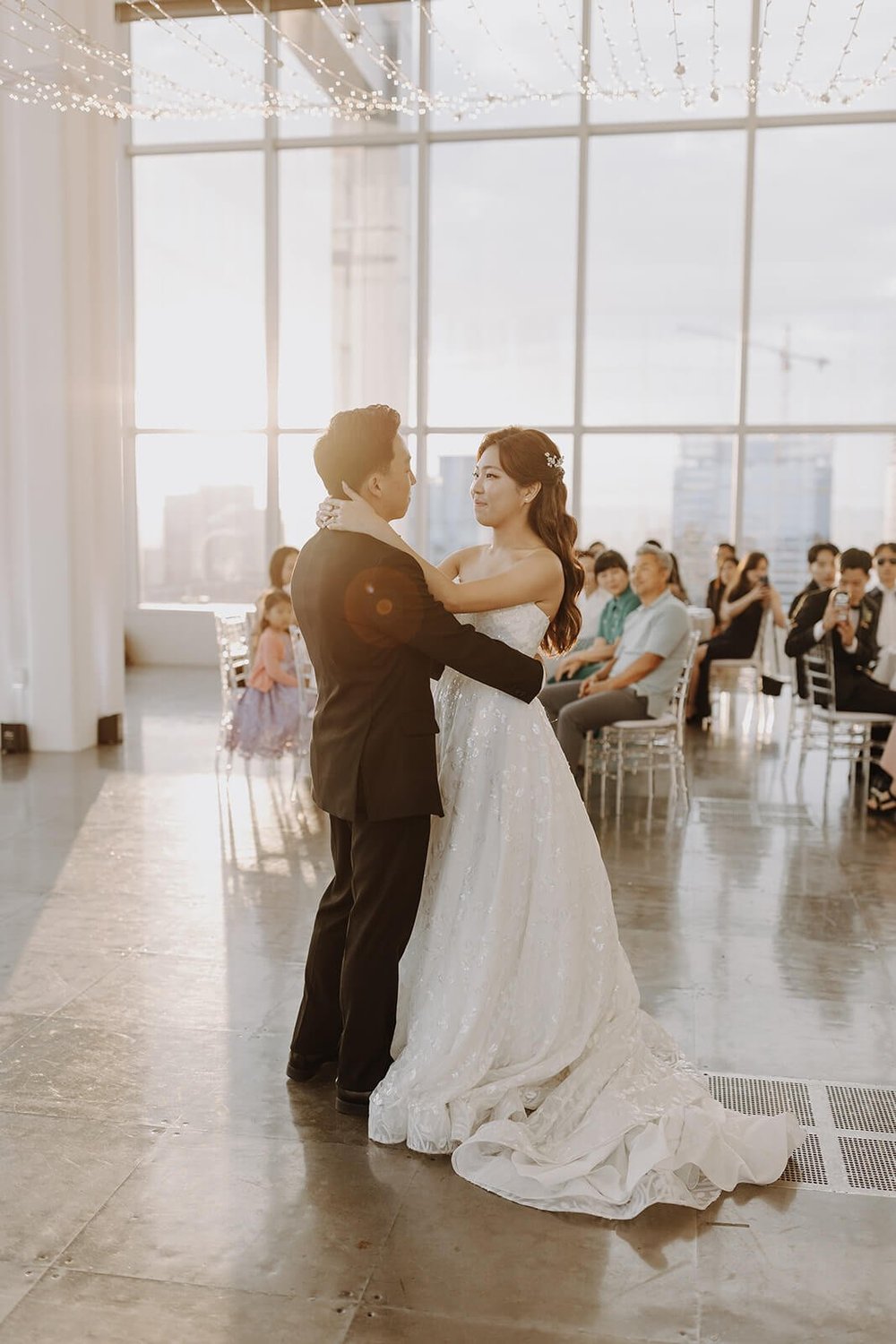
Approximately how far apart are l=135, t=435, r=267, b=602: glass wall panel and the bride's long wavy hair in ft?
34.9

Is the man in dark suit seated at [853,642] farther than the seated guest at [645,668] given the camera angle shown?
Yes

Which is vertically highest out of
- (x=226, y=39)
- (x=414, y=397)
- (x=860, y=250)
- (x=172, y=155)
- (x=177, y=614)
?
(x=226, y=39)

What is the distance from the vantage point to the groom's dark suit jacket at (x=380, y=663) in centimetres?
287

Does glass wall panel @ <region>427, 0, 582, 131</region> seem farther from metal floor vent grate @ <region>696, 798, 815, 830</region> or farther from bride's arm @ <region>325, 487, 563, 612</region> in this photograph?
bride's arm @ <region>325, 487, 563, 612</region>

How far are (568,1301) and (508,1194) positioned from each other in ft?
1.27

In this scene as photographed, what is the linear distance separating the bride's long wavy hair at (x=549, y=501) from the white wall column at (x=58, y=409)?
527 cm

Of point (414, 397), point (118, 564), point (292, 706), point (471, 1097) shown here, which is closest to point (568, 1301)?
point (471, 1097)

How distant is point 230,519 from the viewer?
13.7m

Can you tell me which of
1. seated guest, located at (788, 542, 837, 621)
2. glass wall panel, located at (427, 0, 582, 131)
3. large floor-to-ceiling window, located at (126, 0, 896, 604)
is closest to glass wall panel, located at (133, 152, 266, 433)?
large floor-to-ceiling window, located at (126, 0, 896, 604)

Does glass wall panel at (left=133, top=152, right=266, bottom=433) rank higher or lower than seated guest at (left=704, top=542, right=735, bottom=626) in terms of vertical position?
higher

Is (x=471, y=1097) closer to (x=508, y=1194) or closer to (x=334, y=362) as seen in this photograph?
(x=508, y=1194)

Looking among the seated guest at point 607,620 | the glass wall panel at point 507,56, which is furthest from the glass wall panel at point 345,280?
the seated guest at point 607,620

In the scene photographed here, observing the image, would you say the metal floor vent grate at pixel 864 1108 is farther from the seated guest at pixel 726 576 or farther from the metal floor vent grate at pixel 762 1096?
the seated guest at pixel 726 576

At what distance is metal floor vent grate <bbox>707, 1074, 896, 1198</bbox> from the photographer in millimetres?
2811
